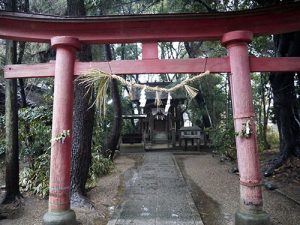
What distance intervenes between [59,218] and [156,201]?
303 cm

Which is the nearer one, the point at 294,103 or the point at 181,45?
the point at 294,103

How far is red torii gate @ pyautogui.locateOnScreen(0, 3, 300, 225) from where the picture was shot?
15.7 ft

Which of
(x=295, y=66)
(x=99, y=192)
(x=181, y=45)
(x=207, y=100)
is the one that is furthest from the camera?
(x=181, y=45)

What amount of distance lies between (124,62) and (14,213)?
4.83 m

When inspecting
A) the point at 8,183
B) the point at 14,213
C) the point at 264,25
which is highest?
the point at 264,25

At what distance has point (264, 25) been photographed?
519 cm

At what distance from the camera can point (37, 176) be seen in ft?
30.0

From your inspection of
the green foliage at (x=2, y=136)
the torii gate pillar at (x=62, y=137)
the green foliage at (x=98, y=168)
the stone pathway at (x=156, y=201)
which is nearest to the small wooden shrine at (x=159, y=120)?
the green foliage at (x=98, y=168)

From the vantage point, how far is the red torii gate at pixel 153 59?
189 inches

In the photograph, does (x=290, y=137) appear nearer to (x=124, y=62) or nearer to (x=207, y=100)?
(x=124, y=62)

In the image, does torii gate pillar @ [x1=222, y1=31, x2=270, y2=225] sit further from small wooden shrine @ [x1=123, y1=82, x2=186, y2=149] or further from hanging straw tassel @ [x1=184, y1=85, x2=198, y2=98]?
small wooden shrine @ [x1=123, y1=82, x2=186, y2=149]

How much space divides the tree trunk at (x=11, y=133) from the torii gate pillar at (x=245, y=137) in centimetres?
553

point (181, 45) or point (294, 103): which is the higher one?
point (181, 45)

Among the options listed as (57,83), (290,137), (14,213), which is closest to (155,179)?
(14,213)
